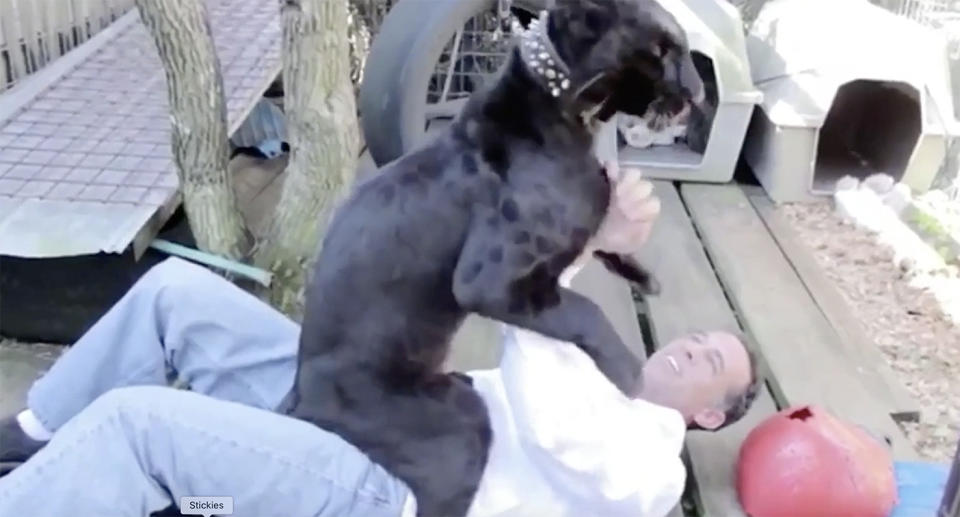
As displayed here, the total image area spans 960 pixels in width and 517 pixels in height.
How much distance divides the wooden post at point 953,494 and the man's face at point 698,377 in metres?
0.30

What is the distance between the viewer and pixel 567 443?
1117 mm

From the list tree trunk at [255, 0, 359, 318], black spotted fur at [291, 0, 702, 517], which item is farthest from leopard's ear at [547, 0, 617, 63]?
tree trunk at [255, 0, 359, 318]

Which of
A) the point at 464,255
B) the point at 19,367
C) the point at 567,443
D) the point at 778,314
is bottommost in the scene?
the point at 19,367

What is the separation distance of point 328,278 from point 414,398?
0.15m

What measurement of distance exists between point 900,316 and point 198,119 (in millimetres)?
1428

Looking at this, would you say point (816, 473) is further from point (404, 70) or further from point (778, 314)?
point (404, 70)

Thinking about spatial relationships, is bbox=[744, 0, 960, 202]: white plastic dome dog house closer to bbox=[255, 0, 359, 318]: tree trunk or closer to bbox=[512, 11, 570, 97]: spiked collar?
bbox=[255, 0, 359, 318]: tree trunk

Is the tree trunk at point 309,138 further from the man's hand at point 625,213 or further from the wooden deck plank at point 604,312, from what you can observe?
the man's hand at point 625,213

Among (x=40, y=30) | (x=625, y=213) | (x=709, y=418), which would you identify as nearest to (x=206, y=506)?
(x=625, y=213)

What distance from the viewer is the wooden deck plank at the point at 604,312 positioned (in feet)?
5.70

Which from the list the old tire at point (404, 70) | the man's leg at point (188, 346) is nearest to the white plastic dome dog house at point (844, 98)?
the old tire at point (404, 70)

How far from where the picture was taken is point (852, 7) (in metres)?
2.89

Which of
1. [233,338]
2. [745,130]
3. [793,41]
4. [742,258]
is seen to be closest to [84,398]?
[233,338]

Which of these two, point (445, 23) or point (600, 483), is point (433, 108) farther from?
point (600, 483)
